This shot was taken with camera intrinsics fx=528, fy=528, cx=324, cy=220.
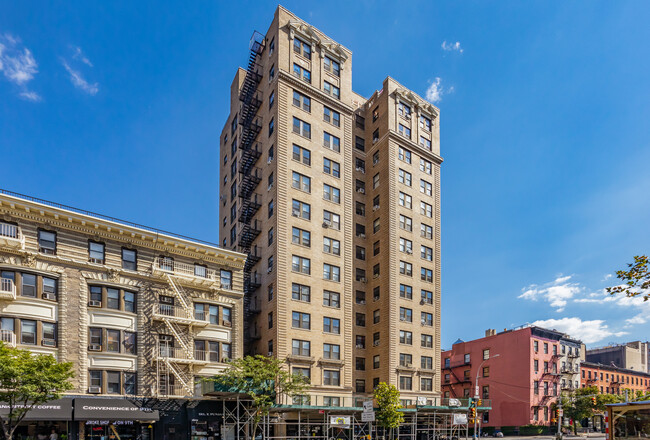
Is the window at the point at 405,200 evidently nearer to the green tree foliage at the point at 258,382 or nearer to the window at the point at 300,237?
the window at the point at 300,237

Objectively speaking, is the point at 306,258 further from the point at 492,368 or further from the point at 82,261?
the point at 492,368

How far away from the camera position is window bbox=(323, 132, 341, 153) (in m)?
→ 58.5

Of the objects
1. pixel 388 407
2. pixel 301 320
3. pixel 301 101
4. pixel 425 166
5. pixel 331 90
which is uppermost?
pixel 331 90

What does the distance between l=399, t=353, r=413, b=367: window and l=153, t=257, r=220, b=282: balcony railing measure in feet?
76.9

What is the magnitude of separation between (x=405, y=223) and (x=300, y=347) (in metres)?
Result: 21.2

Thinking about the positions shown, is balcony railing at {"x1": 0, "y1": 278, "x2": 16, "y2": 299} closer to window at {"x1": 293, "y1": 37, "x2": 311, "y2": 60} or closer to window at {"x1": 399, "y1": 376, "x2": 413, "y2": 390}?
window at {"x1": 293, "y1": 37, "x2": 311, "y2": 60}

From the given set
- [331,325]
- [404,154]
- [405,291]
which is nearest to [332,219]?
[331,325]

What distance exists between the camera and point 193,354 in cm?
4344

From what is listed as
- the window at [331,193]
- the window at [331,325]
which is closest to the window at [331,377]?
the window at [331,325]

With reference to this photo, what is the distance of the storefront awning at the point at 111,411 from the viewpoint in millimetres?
36531

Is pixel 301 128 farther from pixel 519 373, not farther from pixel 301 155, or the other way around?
pixel 519 373

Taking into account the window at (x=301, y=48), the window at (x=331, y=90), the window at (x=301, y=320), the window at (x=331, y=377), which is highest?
the window at (x=301, y=48)

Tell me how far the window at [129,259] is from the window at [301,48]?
2872cm

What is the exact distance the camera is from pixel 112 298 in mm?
40875
